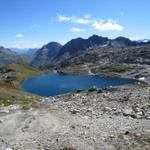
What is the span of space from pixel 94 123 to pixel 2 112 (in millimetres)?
15917

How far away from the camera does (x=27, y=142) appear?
33281mm

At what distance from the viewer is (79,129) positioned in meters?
37.2

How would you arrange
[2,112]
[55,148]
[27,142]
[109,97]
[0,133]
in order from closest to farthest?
[55,148] < [27,142] < [0,133] < [2,112] < [109,97]

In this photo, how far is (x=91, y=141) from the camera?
32.7 meters

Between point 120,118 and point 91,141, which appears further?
point 120,118

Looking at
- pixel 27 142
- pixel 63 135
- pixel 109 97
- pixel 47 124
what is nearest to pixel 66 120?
pixel 47 124

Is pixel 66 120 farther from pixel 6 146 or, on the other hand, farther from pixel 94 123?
pixel 6 146

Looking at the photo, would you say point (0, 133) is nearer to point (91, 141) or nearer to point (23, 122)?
point (23, 122)

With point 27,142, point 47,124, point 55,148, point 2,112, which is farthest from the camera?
point 2,112

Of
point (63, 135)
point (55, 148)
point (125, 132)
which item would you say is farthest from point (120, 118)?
point (55, 148)

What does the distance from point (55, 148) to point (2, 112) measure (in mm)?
19691

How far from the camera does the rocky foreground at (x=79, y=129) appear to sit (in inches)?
1259

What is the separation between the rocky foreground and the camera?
31984mm

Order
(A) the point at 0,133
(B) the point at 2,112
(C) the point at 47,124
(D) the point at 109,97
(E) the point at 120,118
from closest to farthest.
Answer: (A) the point at 0,133 < (C) the point at 47,124 < (E) the point at 120,118 < (B) the point at 2,112 < (D) the point at 109,97
